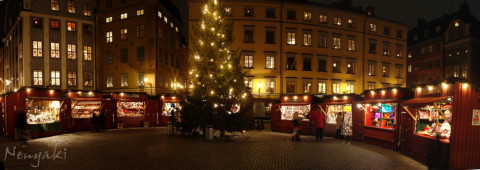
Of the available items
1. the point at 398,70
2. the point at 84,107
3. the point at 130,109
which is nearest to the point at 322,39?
the point at 398,70

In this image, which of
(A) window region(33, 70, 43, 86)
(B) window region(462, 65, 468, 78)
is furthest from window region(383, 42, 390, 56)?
(A) window region(33, 70, 43, 86)

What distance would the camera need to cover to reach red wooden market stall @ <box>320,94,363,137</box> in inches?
736

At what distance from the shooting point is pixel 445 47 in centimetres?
4838

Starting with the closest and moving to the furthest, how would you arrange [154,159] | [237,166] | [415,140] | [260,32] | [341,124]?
[237,166] < [154,159] < [415,140] < [341,124] < [260,32]

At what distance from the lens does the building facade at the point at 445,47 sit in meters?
44.9

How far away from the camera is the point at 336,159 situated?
1130 cm

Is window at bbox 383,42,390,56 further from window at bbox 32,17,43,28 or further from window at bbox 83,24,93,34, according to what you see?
window at bbox 32,17,43,28

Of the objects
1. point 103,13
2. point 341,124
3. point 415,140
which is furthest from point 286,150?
point 103,13

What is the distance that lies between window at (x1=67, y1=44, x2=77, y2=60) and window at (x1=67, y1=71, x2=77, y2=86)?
1596 mm

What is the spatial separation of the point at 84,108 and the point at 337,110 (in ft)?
61.9

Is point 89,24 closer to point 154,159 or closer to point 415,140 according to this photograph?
point 154,159

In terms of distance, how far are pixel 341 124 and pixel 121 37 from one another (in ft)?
82.9

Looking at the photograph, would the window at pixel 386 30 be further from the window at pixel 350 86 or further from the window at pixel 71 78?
the window at pixel 71 78

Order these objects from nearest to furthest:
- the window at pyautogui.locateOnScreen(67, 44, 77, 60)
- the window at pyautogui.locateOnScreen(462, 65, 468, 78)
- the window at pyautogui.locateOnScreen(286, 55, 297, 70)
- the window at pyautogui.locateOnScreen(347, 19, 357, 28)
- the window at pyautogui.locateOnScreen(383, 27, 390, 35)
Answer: the window at pyautogui.locateOnScreen(67, 44, 77, 60)
the window at pyautogui.locateOnScreen(286, 55, 297, 70)
the window at pyautogui.locateOnScreen(347, 19, 357, 28)
the window at pyautogui.locateOnScreen(383, 27, 390, 35)
the window at pyautogui.locateOnScreen(462, 65, 468, 78)
